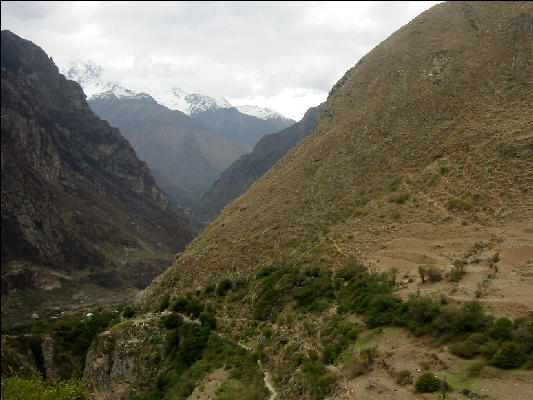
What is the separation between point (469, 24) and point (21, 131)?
118981 mm

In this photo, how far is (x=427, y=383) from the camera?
51.9ft

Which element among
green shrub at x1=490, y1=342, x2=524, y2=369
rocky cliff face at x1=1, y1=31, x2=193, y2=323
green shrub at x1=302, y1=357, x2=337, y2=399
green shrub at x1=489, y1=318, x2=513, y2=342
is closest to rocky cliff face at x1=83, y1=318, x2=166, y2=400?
green shrub at x1=302, y1=357, x2=337, y2=399

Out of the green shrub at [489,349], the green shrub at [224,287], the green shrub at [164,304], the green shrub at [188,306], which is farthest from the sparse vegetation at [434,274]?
the green shrub at [164,304]

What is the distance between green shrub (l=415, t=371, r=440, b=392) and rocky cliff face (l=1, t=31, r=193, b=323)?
294 ft

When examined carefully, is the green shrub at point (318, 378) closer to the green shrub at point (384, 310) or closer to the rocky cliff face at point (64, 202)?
the green shrub at point (384, 310)

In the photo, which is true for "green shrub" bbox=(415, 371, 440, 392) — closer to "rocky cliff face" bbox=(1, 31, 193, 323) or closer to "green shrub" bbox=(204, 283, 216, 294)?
"green shrub" bbox=(204, 283, 216, 294)

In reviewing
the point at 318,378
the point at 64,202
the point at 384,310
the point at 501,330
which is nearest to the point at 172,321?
the point at 318,378

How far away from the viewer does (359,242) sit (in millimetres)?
30484

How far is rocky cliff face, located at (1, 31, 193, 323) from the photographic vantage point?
107 meters

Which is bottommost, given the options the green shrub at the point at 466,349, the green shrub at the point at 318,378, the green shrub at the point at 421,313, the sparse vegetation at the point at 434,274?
the green shrub at the point at 318,378

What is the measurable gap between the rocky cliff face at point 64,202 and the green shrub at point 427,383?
8970 centimetres

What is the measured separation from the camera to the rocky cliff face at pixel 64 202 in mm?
107250

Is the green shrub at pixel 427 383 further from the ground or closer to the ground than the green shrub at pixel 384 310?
closer to the ground

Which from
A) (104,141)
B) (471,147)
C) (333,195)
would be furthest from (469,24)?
(104,141)
